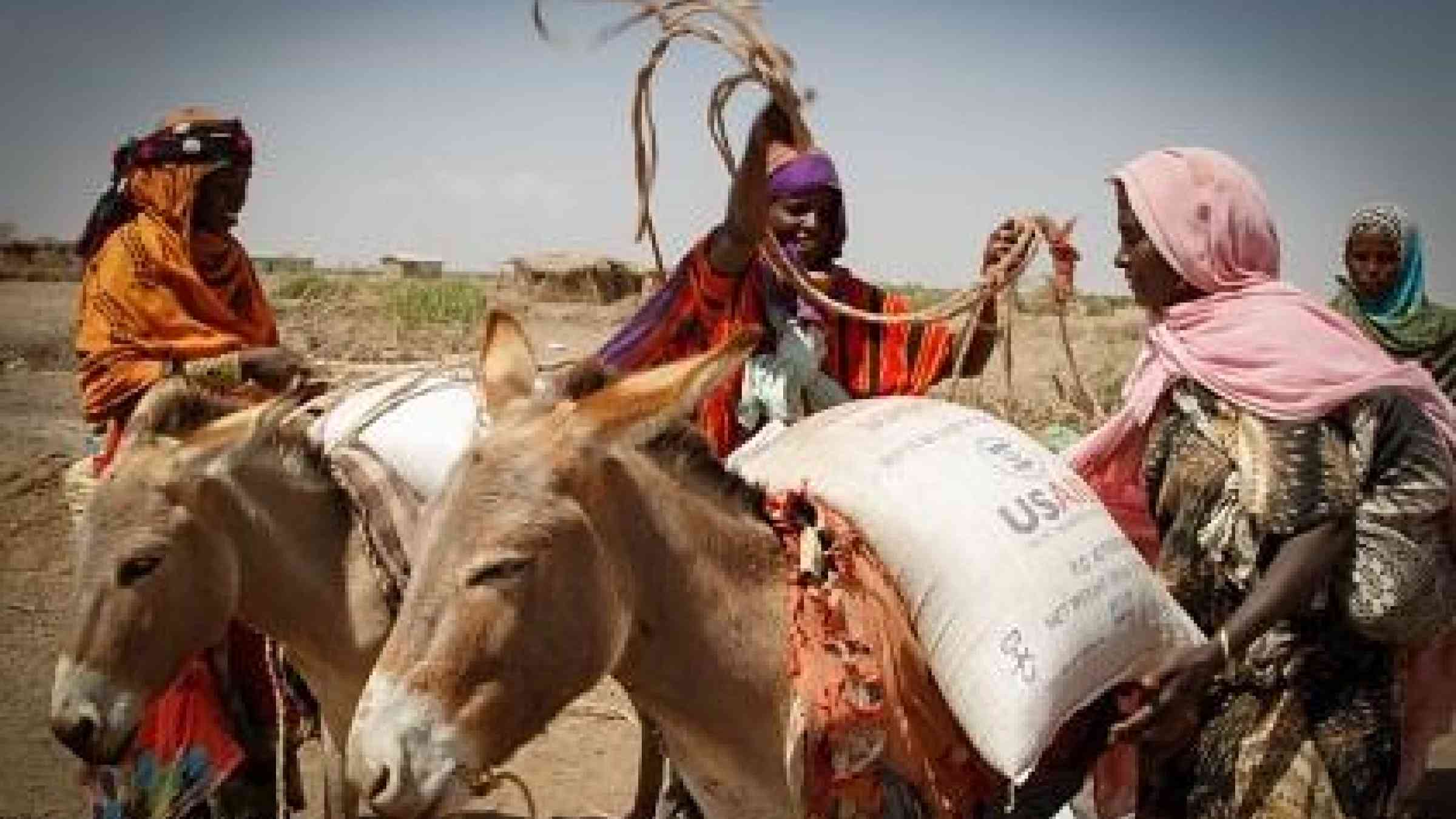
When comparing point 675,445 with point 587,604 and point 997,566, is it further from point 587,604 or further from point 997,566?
point 997,566

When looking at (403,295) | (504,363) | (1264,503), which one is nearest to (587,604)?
(504,363)

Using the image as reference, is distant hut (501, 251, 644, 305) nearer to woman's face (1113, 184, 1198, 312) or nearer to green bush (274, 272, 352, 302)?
green bush (274, 272, 352, 302)

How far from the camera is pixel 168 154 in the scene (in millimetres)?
4422

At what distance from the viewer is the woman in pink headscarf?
2.50 meters

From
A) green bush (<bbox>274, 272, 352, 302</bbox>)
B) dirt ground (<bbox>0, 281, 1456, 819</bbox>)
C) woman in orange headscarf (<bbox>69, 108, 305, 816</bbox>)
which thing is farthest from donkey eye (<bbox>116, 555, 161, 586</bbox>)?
green bush (<bbox>274, 272, 352, 302</bbox>)

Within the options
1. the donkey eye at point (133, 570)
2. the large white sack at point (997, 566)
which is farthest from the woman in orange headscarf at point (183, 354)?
the large white sack at point (997, 566)

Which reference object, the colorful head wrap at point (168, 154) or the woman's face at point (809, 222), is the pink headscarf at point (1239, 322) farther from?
the colorful head wrap at point (168, 154)

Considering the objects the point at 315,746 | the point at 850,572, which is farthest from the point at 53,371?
the point at 850,572

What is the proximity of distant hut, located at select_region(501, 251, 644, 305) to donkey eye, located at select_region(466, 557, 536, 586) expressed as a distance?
25.0 meters

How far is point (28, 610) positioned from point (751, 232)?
A: 22.7ft

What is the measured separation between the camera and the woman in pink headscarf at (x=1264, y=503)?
2496 millimetres

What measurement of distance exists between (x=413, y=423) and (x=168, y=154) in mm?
1441

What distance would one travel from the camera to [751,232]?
362cm

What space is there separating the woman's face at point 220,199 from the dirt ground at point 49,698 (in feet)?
4.34
